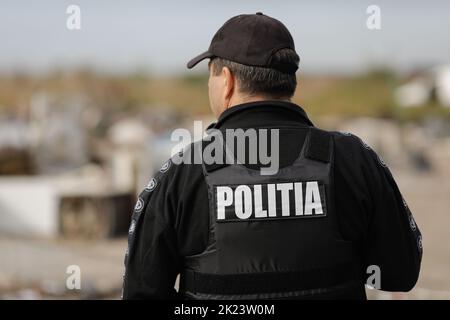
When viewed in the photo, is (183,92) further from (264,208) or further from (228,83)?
(264,208)

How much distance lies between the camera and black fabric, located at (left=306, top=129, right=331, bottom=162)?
2246 millimetres

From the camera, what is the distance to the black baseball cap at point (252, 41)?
2236mm

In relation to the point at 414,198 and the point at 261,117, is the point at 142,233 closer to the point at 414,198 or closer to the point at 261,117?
the point at 261,117

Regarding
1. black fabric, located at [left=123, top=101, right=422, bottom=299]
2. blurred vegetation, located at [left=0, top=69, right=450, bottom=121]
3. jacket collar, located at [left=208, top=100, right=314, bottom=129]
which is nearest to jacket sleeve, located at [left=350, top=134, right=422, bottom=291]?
black fabric, located at [left=123, top=101, right=422, bottom=299]

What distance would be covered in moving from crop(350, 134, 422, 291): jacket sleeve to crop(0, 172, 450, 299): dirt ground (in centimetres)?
260

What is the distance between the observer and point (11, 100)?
198ft

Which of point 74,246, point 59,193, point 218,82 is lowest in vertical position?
point 74,246

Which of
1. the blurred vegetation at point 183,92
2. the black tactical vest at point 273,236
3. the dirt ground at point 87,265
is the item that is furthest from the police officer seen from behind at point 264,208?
the blurred vegetation at point 183,92

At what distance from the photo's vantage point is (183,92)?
273 feet

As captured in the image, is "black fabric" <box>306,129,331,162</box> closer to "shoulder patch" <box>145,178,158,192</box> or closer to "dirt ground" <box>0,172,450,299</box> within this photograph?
"shoulder patch" <box>145,178,158,192</box>

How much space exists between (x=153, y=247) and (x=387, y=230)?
0.73 metres

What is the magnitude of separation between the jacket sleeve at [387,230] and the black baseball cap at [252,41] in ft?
1.30
